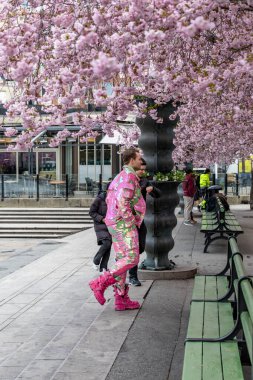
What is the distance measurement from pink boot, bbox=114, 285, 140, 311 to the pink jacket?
0.85m

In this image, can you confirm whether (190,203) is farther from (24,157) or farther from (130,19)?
(24,157)

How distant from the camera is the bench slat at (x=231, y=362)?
411 centimetres

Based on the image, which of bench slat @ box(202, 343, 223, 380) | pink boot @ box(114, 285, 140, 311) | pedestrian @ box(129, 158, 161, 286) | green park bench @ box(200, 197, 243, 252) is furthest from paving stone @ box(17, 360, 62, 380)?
green park bench @ box(200, 197, 243, 252)

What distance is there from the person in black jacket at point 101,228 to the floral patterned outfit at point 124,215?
3.46 metres

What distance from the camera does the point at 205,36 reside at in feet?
26.8

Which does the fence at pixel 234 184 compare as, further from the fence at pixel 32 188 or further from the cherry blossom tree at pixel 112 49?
the cherry blossom tree at pixel 112 49

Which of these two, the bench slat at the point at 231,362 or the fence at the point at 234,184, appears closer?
the bench slat at the point at 231,362

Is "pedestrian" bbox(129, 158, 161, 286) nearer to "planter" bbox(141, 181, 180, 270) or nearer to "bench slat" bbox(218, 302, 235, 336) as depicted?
"planter" bbox(141, 181, 180, 270)

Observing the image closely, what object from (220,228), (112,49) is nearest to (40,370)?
(112,49)

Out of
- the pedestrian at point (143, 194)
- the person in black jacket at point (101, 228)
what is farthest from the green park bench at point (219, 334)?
the person in black jacket at point (101, 228)

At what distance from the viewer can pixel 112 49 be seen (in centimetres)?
619

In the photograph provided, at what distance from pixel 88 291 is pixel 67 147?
96.1 feet

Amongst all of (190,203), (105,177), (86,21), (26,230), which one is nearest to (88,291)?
(86,21)

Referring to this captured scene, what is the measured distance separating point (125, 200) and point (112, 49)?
184 centimetres
